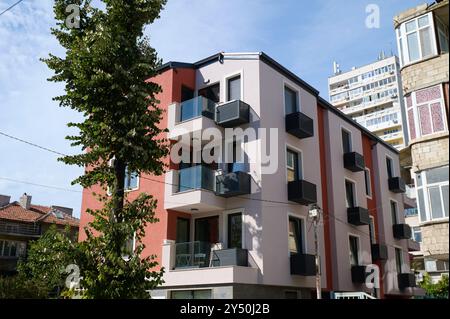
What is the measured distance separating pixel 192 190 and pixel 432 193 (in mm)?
10235

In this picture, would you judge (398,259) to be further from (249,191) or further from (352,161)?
(249,191)

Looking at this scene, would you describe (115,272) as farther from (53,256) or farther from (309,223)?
(309,223)

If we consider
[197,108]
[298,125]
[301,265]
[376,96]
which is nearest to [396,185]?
[298,125]

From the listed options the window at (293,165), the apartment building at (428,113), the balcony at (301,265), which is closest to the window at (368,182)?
the window at (293,165)

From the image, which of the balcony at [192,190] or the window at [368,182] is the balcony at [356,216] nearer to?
the window at [368,182]

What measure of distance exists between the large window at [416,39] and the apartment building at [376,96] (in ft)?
195

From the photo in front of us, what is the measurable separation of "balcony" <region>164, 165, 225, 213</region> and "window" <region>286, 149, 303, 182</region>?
349 cm

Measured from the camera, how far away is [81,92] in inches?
569

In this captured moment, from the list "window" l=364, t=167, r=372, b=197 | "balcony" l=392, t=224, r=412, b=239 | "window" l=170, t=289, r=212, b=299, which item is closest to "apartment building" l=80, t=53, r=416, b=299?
"window" l=170, t=289, r=212, b=299

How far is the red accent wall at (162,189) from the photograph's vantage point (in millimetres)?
20172

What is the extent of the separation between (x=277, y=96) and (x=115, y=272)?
474 inches

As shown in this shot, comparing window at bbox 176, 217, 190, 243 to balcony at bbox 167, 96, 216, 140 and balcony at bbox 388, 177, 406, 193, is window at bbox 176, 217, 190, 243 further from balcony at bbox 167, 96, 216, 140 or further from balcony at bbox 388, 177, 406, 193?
balcony at bbox 388, 177, 406, 193

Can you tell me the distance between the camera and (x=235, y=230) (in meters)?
20.0

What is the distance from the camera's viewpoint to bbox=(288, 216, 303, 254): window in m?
20.8
